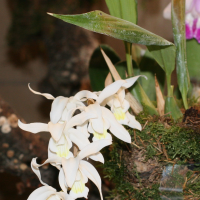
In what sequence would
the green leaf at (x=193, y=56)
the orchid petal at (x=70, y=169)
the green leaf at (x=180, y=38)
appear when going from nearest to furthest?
the orchid petal at (x=70, y=169), the green leaf at (x=180, y=38), the green leaf at (x=193, y=56)

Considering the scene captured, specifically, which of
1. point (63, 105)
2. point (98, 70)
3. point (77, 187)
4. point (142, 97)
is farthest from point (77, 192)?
point (98, 70)

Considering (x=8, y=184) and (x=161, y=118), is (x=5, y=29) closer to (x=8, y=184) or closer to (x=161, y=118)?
(x=8, y=184)

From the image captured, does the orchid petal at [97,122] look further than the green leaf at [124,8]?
No

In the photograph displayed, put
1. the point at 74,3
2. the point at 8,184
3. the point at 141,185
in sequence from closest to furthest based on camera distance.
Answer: the point at 141,185
the point at 8,184
the point at 74,3

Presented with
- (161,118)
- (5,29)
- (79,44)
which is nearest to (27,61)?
(5,29)

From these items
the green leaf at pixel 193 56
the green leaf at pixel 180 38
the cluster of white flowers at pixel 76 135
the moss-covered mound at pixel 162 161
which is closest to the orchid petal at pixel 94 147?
the cluster of white flowers at pixel 76 135

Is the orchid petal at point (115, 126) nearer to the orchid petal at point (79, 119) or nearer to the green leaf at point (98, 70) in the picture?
the orchid petal at point (79, 119)

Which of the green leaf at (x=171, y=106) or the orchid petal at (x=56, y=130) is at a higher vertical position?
the orchid petal at (x=56, y=130)
